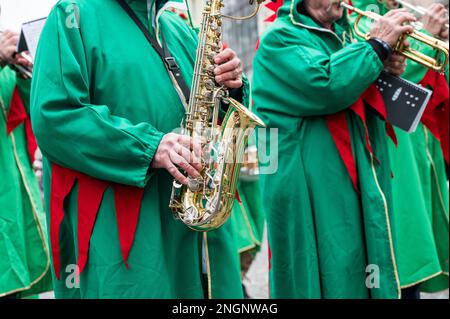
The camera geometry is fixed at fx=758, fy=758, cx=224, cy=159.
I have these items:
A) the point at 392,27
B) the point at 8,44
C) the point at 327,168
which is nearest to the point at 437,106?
the point at 392,27

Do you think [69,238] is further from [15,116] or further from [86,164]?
[15,116]

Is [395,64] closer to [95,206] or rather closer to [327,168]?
[327,168]

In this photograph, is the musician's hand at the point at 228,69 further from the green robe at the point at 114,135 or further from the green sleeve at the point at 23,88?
the green sleeve at the point at 23,88

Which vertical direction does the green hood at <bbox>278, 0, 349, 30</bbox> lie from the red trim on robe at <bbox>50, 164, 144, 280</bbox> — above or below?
above

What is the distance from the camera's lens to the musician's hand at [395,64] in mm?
3729

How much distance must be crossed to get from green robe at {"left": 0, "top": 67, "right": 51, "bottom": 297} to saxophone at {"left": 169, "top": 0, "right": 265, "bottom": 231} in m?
2.03

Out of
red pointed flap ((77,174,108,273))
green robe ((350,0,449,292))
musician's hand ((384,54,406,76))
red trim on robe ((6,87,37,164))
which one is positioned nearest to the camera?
red pointed flap ((77,174,108,273))

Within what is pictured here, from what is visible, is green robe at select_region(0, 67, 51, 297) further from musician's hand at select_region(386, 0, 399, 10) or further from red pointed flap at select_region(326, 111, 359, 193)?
musician's hand at select_region(386, 0, 399, 10)

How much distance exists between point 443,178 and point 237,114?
2.97 m

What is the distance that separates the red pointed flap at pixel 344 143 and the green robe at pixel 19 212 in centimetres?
193

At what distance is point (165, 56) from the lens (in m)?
2.69

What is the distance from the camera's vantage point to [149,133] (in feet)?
8.24

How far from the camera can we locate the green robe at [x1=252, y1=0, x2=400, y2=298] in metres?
3.57

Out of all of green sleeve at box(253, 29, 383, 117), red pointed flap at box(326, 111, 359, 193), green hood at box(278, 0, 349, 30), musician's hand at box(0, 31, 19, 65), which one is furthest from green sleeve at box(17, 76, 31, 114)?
red pointed flap at box(326, 111, 359, 193)
